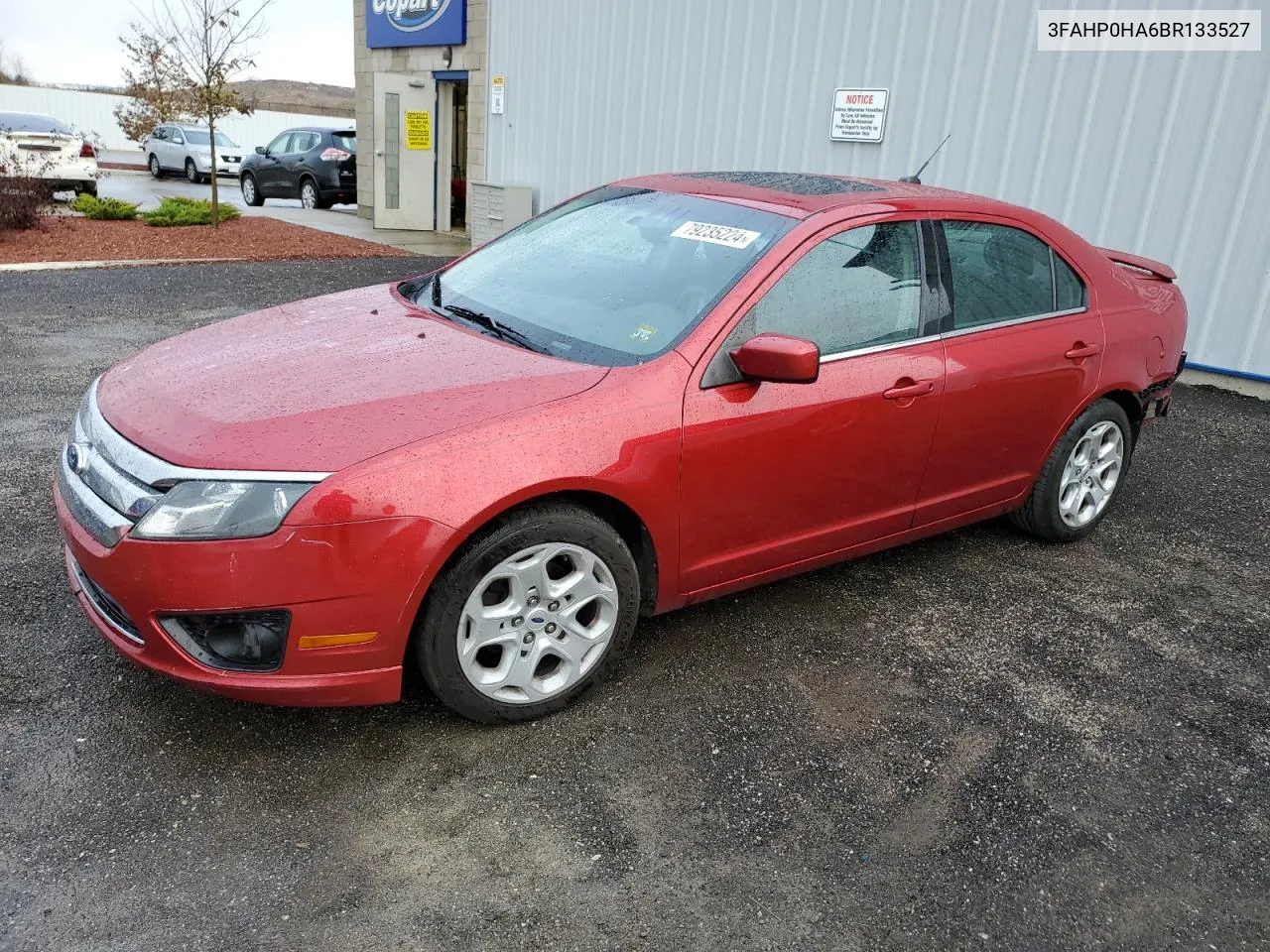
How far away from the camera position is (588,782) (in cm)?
272

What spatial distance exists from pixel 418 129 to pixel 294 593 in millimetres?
14696

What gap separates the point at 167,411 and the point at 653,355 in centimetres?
141

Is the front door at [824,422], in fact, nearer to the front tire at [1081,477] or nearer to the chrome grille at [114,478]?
the front tire at [1081,477]

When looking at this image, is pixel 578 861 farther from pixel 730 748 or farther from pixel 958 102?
pixel 958 102

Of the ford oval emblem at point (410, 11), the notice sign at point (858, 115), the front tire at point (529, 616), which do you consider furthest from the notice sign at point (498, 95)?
the front tire at point (529, 616)

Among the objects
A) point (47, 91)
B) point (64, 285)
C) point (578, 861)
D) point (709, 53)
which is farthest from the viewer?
point (47, 91)

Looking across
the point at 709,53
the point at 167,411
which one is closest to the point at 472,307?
the point at 167,411

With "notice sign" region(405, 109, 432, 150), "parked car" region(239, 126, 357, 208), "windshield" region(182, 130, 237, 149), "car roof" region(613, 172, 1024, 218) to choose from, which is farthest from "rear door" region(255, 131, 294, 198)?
"car roof" region(613, 172, 1024, 218)

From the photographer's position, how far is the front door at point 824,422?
3.05 metres

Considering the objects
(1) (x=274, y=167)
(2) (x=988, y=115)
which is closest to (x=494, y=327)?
(2) (x=988, y=115)

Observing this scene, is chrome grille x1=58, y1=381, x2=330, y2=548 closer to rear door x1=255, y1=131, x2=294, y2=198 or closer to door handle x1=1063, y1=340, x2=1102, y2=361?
door handle x1=1063, y1=340, x2=1102, y2=361

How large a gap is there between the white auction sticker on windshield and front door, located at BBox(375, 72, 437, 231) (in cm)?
1339

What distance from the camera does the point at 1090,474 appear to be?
180 inches

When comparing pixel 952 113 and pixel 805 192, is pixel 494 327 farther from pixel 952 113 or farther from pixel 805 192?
pixel 952 113
